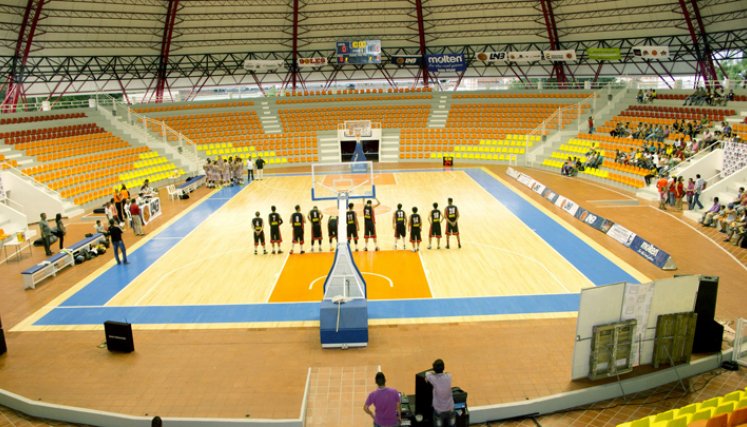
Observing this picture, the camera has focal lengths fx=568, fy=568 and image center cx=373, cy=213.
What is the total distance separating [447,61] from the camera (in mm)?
41281

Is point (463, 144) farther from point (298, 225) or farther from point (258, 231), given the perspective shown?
point (258, 231)

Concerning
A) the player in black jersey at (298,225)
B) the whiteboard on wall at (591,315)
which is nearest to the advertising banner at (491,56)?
the player in black jersey at (298,225)

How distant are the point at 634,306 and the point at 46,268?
13.7 meters

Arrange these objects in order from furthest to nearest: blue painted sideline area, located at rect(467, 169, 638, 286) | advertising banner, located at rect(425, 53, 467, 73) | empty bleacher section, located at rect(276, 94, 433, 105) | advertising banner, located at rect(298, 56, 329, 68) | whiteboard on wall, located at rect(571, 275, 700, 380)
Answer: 1. empty bleacher section, located at rect(276, 94, 433, 105)
2. advertising banner, located at rect(425, 53, 467, 73)
3. advertising banner, located at rect(298, 56, 329, 68)
4. blue painted sideline area, located at rect(467, 169, 638, 286)
5. whiteboard on wall, located at rect(571, 275, 700, 380)

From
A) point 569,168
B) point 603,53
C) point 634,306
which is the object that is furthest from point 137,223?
point 603,53

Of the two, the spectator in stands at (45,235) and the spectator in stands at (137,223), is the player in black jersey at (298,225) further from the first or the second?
the spectator in stands at (45,235)

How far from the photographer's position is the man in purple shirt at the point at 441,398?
22.8 feet

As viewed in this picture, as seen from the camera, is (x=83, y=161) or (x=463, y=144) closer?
(x=83, y=161)

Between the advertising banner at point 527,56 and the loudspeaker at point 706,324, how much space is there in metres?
33.3

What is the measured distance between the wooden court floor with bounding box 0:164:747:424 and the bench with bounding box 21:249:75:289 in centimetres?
113

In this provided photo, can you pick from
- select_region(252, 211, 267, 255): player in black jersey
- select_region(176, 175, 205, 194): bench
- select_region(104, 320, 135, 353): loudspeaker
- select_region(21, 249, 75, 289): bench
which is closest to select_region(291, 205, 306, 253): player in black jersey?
select_region(252, 211, 267, 255): player in black jersey

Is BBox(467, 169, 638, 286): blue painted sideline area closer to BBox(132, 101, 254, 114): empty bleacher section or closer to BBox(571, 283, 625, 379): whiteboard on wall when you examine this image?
BBox(571, 283, 625, 379): whiteboard on wall

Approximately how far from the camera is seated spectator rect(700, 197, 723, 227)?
18281 mm

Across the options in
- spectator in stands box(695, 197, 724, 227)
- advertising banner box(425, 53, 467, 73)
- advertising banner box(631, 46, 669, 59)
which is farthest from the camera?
advertising banner box(425, 53, 467, 73)
